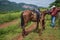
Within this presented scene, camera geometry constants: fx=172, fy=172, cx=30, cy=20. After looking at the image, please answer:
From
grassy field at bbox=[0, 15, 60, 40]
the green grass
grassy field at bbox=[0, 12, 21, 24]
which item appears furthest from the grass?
grassy field at bbox=[0, 12, 21, 24]

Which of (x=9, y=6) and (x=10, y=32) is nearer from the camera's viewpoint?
(x=10, y=32)

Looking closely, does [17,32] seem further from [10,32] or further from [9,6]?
[9,6]

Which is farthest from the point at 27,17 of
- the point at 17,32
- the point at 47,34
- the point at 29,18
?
the point at 47,34

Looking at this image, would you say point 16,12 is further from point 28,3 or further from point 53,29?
point 53,29

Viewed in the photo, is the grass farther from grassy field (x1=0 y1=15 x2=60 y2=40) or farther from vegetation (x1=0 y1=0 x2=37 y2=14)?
vegetation (x1=0 y1=0 x2=37 y2=14)

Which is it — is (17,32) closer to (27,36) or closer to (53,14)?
(27,36)

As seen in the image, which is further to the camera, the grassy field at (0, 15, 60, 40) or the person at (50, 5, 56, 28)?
the person at (50, 5, 56, 28)

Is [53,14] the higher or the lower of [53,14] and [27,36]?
the higher

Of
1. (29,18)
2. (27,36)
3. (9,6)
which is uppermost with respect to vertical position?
(9,6)

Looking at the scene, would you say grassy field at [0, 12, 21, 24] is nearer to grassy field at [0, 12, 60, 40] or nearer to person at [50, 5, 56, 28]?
grassy field at [0, 12, 60, 40]

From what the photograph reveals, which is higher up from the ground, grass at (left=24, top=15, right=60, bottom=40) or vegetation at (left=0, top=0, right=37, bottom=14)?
vegetation at (left=0, top=0, right=37, bottom=14)

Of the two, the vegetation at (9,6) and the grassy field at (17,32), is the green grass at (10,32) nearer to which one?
the grassy field at (17,32)

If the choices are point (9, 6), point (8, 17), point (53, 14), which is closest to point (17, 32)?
point (8, 17)

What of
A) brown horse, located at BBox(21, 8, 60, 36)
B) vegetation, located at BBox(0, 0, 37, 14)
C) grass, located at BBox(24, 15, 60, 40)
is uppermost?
vegetation, located at BBox(0, 0, 37, 14)
